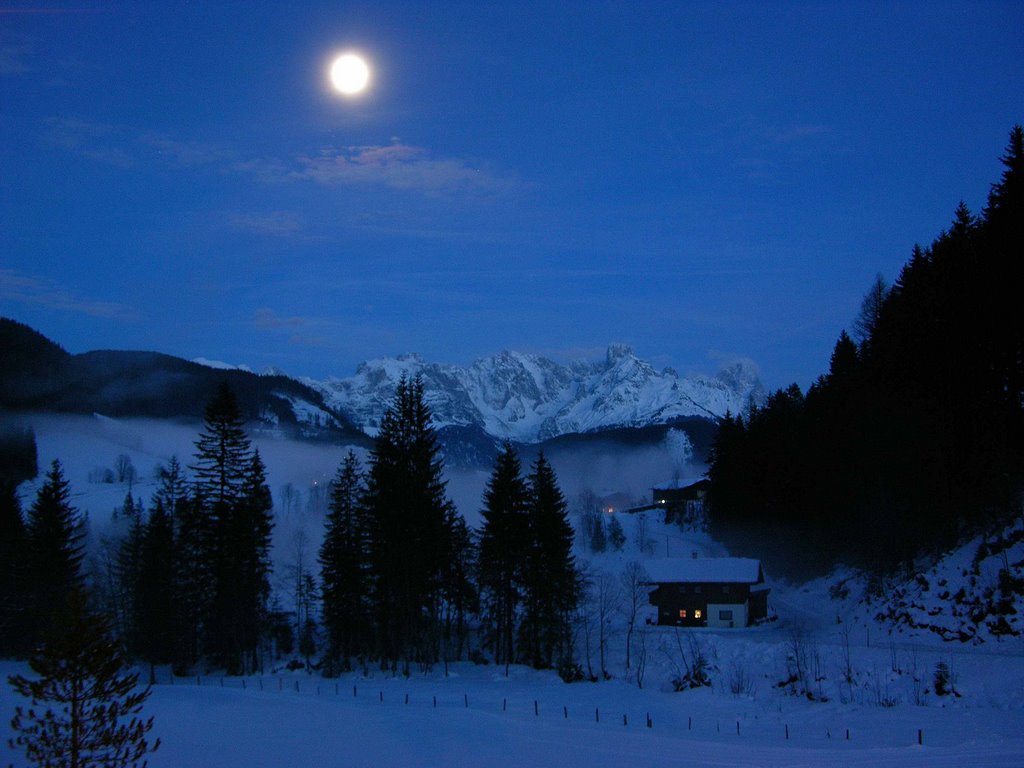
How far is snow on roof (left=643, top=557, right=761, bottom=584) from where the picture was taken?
6249 centimetres

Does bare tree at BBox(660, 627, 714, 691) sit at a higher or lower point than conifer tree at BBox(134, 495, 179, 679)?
lower

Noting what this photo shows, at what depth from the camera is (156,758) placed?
24203mm

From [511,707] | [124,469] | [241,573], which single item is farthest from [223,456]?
[124,469]

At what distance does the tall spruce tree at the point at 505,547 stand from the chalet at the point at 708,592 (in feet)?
54.5

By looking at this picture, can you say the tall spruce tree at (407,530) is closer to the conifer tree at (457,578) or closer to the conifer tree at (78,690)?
the conifer tree at (457,578)

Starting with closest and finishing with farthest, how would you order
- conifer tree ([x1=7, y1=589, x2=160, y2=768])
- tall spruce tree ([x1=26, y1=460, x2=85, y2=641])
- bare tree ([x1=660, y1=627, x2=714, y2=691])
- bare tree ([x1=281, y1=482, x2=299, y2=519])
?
conifer tree ([x1=7, y1=589, x2=160, y2=768])
bare tree ([x1=660, y1=627, x2=714, y2=691])
tall spruce tree ([x1=26, y1=460, x2=85, y2=641])
bare tree ([x1=281, y1=482, x2=299, y2=519])

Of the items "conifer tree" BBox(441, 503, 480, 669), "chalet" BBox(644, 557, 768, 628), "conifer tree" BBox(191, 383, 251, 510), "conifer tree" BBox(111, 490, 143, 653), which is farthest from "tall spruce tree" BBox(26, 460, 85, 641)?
"chalet" BBox(644, 557, 768, 628)

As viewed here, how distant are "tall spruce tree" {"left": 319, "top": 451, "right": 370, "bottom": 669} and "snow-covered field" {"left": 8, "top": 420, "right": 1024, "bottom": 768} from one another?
135 inches

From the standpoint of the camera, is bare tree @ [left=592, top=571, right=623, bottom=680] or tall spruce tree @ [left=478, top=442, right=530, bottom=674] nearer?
bare tree @ [left=592, top=571, right=623, bottom=680]

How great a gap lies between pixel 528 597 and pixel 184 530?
69.4 ft

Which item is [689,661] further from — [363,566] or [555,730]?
[363,566]

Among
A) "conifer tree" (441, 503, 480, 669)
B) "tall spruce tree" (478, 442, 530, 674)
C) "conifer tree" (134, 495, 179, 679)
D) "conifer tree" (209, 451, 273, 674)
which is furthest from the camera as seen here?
"conifer tree" (134, 495, 179, 679)

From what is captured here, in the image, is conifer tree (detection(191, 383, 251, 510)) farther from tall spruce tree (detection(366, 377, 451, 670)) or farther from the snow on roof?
the snow on roof

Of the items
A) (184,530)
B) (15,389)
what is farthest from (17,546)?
(15,389)
